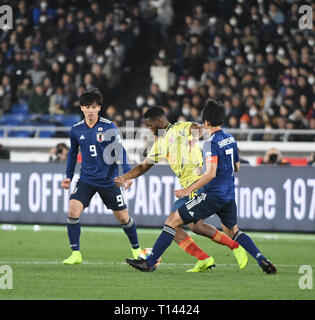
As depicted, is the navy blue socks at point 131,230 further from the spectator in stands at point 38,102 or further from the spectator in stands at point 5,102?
the spectator in stands at point 5,102

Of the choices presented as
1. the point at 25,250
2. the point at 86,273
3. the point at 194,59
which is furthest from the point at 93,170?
the point at 194,59

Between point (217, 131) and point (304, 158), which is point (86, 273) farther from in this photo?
point (304, 158)

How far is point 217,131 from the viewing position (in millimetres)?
10523

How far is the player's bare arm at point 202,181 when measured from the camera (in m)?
10.2

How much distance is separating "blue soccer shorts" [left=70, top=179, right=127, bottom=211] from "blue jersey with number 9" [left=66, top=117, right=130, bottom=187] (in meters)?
0.06

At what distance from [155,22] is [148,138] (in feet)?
21.5

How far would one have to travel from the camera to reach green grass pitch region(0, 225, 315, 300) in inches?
352

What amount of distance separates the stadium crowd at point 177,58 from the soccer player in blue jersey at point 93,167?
9569mm

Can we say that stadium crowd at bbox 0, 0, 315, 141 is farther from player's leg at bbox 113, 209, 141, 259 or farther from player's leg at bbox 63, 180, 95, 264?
player's leg at bbox 63, 180, 95, 264

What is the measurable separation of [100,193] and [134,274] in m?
1.69

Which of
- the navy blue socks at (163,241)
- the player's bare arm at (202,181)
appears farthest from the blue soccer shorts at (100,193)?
the player's bare arm at (202,181)

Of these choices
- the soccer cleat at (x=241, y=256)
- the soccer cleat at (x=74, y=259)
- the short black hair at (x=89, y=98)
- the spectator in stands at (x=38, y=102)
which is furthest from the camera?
the spectator in stands at (x=38, y=102)

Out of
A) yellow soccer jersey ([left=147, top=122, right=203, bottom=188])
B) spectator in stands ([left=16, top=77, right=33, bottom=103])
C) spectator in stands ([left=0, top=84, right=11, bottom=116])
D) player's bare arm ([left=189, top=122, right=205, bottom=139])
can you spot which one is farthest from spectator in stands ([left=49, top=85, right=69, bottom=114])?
player's bare arm ([left=189, top=122, right=205, bottom=139])

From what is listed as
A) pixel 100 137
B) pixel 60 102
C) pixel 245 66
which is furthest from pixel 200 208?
pixel 60 102
